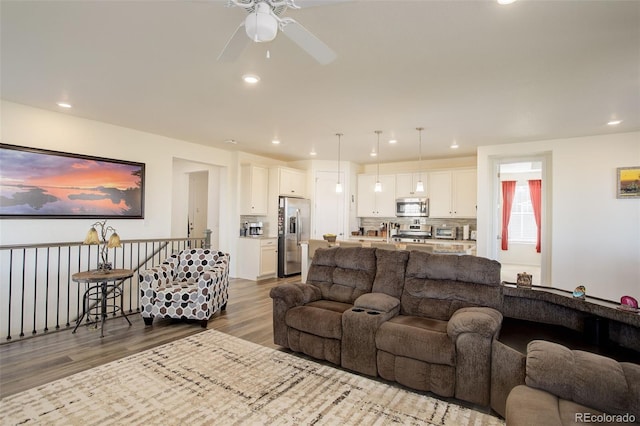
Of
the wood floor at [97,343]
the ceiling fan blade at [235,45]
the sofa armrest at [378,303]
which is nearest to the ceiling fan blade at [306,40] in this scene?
the ceiling fan blade at [235,45]

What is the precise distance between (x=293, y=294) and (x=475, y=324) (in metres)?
1.68

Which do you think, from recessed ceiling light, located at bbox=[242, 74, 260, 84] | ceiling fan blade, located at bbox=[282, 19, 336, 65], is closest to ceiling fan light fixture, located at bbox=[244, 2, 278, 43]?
ceiling fan blade, located at bbox=[282, 19, 336, 65]

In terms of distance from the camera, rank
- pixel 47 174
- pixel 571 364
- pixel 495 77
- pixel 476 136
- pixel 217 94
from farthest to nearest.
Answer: pixel 476 136, pixel 47 174, pixel 217 94, pixel 495 77, pixel 571 364

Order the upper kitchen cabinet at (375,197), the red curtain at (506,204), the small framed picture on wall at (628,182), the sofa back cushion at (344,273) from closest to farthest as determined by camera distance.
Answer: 1. the sofa back cushion at (344,273)
2. the small framed picture on wall at (628,182)
3. the upper kitchen cabinet at (375,197)
4. the red curtain at (506,204)

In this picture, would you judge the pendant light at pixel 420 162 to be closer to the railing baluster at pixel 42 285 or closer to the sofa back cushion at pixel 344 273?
the sofa back cushion at pixel 344 273

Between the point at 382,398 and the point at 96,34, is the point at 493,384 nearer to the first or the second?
the point at 382,398

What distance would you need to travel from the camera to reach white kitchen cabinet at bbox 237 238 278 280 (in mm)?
6664

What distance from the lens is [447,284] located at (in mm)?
2992

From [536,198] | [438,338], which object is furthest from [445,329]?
[536,198]

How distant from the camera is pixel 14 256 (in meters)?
3.91

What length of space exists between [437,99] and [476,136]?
80.5 inches

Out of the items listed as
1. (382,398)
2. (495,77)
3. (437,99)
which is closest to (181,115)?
(437,99)

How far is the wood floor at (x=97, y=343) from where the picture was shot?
2.79 m

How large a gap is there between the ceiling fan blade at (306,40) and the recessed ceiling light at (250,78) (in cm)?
126
